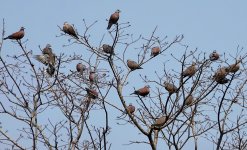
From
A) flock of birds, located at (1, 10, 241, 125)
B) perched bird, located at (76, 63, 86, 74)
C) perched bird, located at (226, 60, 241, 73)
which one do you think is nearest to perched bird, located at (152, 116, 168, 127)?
flock of birds, located at (1, 10, 241, 125)

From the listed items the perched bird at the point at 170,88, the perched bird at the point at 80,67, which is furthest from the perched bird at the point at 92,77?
the perched bird at the point at 170,88

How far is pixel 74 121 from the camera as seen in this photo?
7.23 metres

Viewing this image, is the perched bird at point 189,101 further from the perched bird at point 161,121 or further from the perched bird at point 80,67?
the perched bird at point 80,67

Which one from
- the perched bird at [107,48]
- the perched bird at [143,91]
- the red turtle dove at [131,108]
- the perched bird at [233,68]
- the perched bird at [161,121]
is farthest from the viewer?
the perched bird at [143,91]

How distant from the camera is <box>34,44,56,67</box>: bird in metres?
6.41

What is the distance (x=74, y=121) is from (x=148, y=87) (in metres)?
1.77

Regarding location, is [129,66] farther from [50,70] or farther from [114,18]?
[50,70]

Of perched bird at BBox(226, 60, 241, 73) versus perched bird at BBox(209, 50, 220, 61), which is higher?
perched bird at BBox(209, 50, 220, 61)

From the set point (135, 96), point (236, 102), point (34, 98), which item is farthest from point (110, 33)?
point (236, 102)

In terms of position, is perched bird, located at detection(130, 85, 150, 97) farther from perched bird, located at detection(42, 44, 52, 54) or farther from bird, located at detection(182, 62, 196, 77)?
perched bird, located at detection(42, 44, 52, 54)

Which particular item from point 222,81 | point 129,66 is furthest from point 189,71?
point 129,66

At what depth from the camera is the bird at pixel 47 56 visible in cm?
641

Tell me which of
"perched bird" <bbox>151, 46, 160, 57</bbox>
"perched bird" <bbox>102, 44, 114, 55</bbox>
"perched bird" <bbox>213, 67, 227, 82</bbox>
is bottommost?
"perched bird" <bbox>213, 67, 227, 82</bbox>

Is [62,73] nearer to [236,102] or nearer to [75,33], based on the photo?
[75,33]
